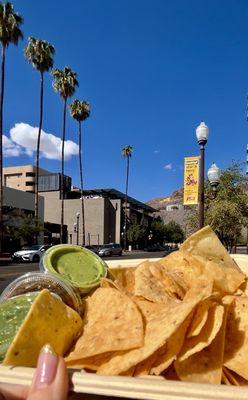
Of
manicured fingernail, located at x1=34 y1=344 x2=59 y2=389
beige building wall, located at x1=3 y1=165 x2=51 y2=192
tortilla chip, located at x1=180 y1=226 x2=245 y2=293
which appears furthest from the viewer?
beige building wall, located at x1=3 y1=165 x2=51 y2=192

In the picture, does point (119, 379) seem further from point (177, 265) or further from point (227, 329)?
point (177, 265)

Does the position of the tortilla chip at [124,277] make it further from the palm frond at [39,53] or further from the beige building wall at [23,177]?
the beige building wall at [23,177]

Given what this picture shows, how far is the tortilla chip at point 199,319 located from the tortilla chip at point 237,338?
0.17m

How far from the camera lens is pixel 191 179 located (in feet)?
34.4

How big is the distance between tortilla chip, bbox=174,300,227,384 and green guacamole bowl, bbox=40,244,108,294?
89 centimetres

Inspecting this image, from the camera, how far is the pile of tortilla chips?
132cm

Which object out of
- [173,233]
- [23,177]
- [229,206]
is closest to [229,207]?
[229,206]

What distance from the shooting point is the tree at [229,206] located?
1822 centimetres

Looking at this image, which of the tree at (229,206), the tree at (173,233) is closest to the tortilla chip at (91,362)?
the tree at (229,206)

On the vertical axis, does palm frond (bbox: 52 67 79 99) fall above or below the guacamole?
above

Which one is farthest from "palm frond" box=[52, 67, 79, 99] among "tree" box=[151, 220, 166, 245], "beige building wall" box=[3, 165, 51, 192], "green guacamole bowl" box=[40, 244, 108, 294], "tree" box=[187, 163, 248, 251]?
"beige building wall" box=[3, 165, 51, 192]

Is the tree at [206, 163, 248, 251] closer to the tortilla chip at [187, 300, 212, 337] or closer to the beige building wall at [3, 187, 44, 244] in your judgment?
the tortilla chip at [187, 300, 212, 337]

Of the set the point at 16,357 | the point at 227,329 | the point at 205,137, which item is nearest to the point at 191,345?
the point at 227,329

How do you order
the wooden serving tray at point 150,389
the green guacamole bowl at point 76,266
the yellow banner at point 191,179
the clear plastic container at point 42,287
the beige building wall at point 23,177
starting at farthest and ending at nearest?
the beige building wall at point 23,177
the yellow banner at point 191,179
the green guacamole bowl at point 76,266
the clear plastic container at point 42,287
the wooden serving tray at point 150,389
